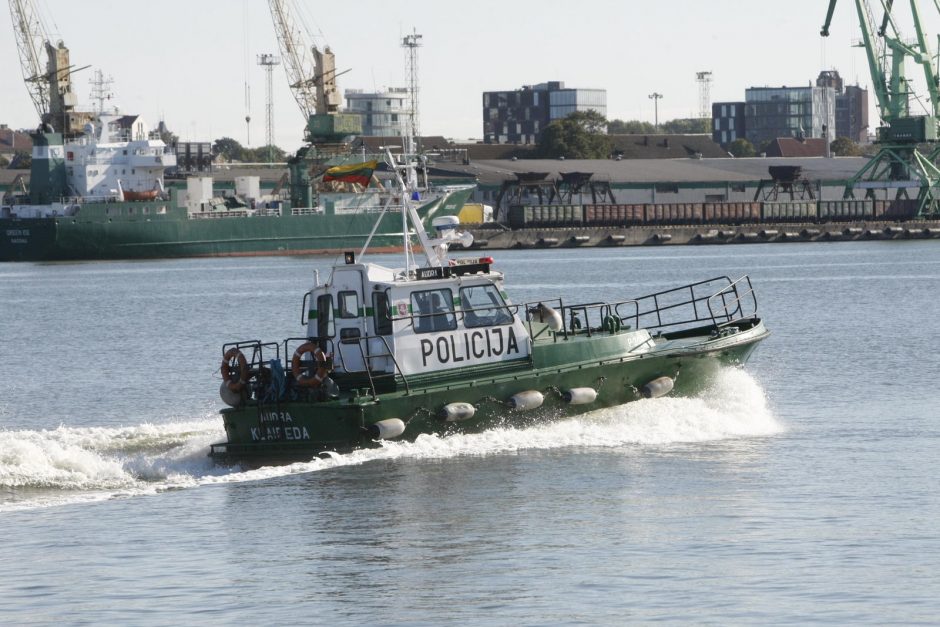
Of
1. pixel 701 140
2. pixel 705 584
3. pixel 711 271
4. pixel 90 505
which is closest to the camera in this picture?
pixel 705 584

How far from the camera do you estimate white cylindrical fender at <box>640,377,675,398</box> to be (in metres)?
23.0

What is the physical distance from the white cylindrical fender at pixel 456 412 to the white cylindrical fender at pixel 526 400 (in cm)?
71

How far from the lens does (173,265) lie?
3819 inches

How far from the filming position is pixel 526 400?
21625 millimetres

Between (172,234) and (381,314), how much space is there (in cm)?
8353

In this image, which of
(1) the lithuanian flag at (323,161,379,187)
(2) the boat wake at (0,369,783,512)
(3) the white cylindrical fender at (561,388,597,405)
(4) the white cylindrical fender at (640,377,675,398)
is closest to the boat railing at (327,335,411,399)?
(2) the boat wake at (0,369,783,512)

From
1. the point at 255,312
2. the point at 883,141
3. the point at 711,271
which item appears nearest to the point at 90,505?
the point at 255,312

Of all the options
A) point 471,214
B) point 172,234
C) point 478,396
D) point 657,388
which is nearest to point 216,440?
point 478,396

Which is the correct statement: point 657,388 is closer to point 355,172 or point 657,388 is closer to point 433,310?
point 433,310

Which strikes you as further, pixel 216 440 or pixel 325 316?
pixel 216 440

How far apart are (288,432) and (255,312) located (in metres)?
31.4

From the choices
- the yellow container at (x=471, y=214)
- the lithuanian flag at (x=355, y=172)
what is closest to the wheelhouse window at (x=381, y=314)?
the lithuanian flag at (x=355, y=172)

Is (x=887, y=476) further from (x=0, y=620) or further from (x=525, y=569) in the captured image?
(x=0, y=620)

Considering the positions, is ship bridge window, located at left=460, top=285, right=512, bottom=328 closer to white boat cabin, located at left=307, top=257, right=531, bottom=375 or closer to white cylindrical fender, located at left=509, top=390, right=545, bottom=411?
white boat cabin, located at left=307, top=257, right=531, bottom=375
